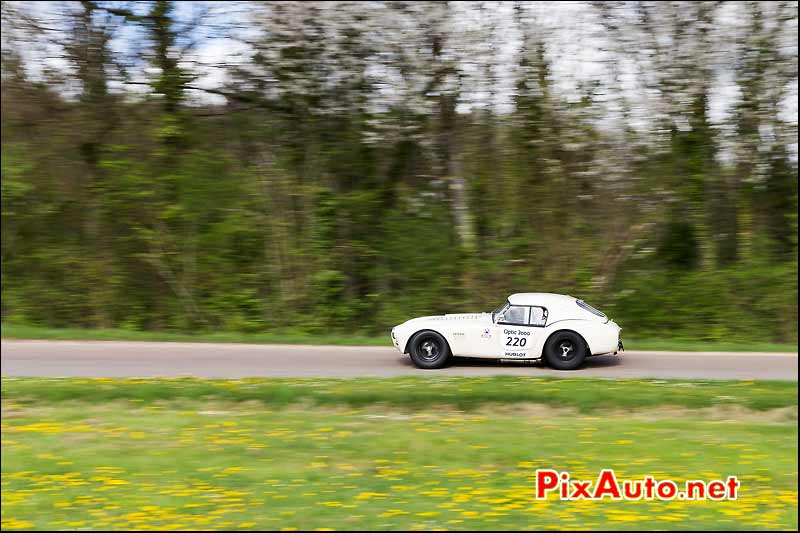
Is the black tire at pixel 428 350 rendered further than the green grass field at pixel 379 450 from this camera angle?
Yes

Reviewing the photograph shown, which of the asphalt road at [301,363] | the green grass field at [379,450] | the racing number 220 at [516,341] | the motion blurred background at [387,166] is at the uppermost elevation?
the motion blurred background at [387,166]

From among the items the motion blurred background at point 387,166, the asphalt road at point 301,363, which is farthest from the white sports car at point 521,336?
the motion blurred background at point 387,166

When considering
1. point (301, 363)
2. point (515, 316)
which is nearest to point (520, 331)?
point (515, 316)

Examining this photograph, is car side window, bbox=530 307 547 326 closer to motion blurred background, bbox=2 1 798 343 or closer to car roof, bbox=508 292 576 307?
car roof, bbox=508 292 576 307

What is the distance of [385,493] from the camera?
286 inches

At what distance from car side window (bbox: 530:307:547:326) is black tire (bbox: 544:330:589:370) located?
26cm

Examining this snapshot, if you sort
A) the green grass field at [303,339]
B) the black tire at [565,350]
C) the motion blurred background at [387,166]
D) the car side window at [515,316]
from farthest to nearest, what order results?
1. the motion blurred background at [387,166]
2. the green grass field at [303,339]
3. the car side window at [515,316]
4. the black tire at [565,350]

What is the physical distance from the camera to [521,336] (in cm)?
1348

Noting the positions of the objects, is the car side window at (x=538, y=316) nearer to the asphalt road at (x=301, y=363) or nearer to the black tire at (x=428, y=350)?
the asphalt road at (x=301, y=363)

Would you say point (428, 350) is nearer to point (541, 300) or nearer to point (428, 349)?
point (428, 349)

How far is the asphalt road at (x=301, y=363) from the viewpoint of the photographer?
1346cm

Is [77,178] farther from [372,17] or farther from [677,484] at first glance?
[677,484]

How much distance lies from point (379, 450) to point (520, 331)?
5.21 m

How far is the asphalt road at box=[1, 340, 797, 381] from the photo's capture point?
44.2ft
